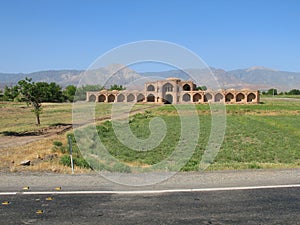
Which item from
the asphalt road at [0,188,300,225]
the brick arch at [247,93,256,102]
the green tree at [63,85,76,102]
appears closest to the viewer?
the asphalt road at [0,188,300,225]

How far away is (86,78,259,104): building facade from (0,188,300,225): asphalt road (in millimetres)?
85674

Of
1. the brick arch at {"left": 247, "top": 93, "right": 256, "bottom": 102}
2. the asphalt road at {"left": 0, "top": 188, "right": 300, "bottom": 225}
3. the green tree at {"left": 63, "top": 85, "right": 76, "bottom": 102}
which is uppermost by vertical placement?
the green tree at {"left": 63, "top": 85, "right": 76, "bottom": 102}

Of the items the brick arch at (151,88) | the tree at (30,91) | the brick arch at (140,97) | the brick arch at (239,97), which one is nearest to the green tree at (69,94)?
the brick arch at (140,97)

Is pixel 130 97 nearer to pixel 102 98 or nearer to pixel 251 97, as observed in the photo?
pixel 102 98

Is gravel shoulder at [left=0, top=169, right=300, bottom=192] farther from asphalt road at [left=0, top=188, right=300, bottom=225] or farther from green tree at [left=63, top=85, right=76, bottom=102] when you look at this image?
green tree at [left=63, top=85, right=76, bottom=102]

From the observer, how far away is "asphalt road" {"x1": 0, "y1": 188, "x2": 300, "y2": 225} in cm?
686

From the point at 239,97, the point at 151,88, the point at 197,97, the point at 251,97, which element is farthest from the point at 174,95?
the point at 251,97

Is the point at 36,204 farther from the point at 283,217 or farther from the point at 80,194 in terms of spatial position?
the point at 283,217

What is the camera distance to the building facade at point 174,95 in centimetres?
9712

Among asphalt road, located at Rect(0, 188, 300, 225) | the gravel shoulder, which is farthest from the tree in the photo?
asphalt road, located at Rect(0, 188, 300, 225)

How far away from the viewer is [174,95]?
320 feet

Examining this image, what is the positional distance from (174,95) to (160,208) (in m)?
90.4

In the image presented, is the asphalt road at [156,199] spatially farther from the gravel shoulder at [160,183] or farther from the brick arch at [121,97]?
the brick arch at [121,97]

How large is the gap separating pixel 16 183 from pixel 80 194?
216 centimetres
